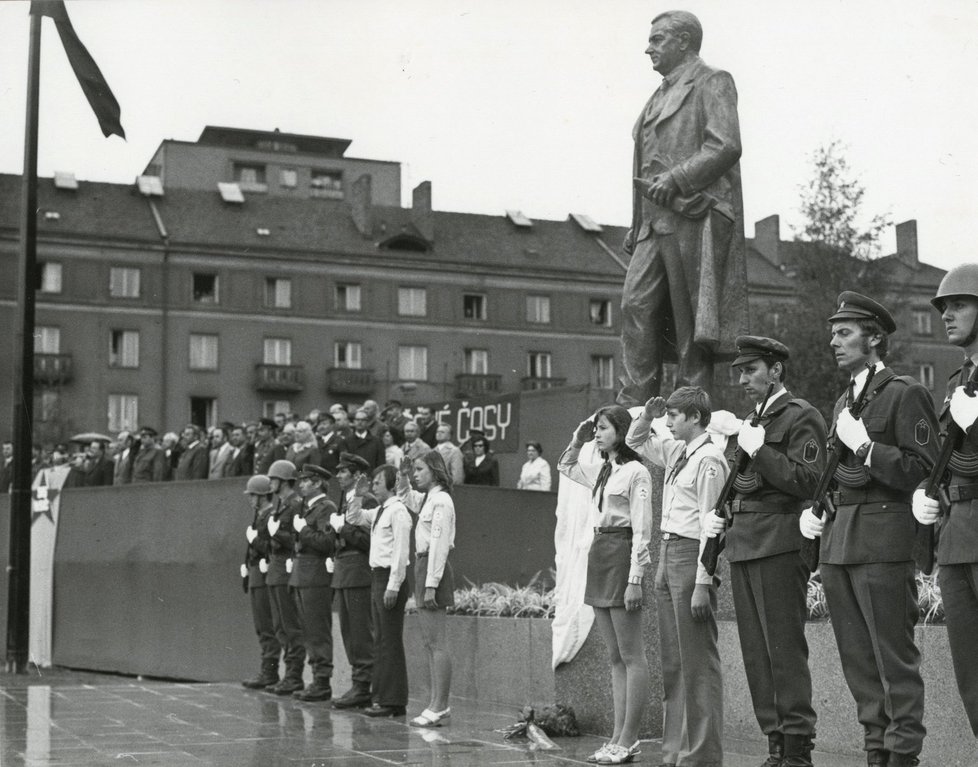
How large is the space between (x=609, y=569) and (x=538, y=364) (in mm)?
55597

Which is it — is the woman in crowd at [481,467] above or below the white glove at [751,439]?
above

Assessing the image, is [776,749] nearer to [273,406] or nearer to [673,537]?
[673,537]

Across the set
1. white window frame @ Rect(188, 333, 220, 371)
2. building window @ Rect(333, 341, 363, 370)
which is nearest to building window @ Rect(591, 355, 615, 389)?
building window @ Rect(333, 341, 363, 370)

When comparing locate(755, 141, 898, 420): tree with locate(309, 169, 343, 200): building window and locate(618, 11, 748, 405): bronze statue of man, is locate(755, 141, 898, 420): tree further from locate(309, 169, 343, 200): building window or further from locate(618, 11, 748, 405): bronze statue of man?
locate(309, 169, 343, 200): building window

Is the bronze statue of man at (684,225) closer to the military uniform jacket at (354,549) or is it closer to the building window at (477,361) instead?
the military uniform jacket at (354,549)

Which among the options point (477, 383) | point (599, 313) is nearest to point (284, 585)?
point (477, 383)

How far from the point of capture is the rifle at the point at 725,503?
22.7ft

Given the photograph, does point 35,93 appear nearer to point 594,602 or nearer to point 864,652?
point 594,602

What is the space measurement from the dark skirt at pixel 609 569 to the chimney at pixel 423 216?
55398mm

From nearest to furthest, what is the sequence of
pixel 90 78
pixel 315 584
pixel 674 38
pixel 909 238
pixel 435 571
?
1. pixel 674 38
2. pixel 435 571
3. pixel 315 584
4. pixel 90 78
5. pixel 909 238

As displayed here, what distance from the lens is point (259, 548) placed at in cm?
1395

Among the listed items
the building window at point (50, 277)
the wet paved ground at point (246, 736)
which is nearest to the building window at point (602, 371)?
the building window at point (50, 277)

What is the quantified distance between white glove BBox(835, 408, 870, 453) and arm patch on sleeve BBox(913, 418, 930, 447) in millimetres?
210

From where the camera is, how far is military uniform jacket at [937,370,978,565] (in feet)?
18.0
